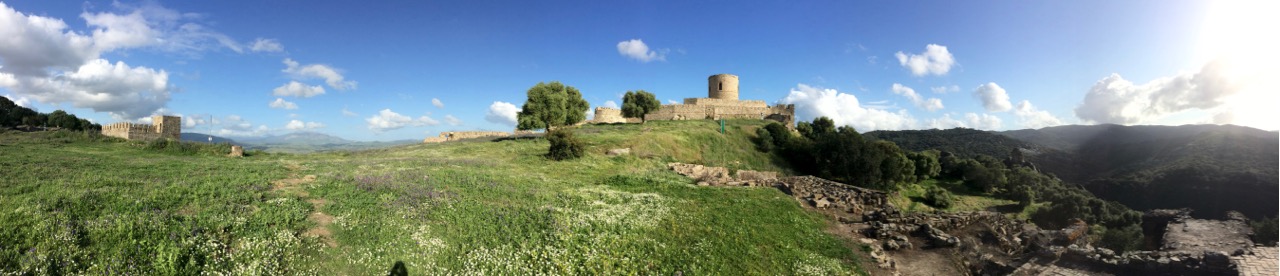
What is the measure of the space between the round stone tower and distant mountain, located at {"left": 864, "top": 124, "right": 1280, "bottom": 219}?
2099 inches

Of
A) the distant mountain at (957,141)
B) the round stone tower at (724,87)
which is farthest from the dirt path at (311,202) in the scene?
the distant mountain at (957,141)

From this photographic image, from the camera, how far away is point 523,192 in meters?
17.6

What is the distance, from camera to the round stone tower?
239ft

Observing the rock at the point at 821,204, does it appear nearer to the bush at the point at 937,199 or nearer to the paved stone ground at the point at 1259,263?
the paved stone ground at the point at 1259,263

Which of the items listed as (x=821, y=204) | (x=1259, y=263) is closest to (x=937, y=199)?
(x=1259, y=263)

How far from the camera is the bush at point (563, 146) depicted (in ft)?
96.3

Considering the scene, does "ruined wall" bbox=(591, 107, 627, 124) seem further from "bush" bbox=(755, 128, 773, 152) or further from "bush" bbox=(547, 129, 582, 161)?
"bush" bbox=(547, 129, 582, 161)

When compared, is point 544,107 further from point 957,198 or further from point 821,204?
point 957,198

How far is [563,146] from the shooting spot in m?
29.5

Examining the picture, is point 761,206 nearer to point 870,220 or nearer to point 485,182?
point 870,220

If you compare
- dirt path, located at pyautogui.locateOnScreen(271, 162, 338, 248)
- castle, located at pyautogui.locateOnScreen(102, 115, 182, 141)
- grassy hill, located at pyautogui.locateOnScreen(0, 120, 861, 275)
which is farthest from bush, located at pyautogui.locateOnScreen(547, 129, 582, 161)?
castle, located at pyautogui.locateOnScreen(102, 115, 182, 141)

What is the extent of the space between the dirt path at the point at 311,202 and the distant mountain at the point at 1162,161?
68632 millimetres

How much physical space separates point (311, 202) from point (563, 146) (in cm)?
1686

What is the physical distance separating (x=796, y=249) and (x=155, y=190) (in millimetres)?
18083
